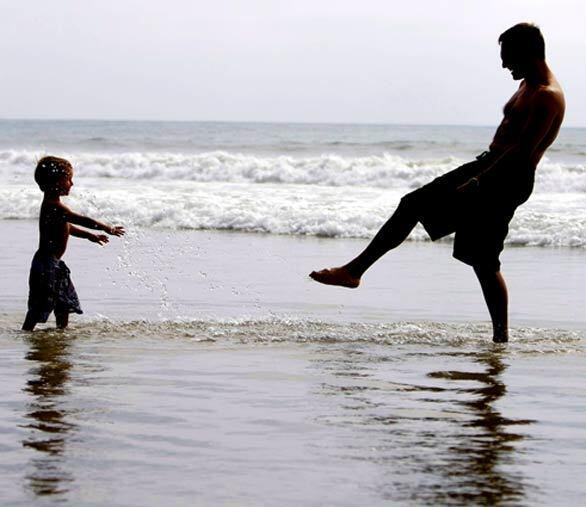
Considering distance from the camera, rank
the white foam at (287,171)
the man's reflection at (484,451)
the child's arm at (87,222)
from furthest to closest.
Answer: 1. the white foam at (287,171)
2. the child's arm at (87,222)
3. the man's reflection at (484,451)

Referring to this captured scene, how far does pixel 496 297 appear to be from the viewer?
6.73 metres

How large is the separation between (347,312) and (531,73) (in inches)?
92.1

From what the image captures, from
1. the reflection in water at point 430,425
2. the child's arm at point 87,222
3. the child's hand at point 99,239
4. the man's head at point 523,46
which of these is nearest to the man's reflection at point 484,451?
the reflection in water at point 430,425

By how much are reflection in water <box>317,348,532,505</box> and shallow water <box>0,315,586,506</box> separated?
10 millimetres

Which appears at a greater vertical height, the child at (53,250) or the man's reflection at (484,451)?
the child at (53,250)

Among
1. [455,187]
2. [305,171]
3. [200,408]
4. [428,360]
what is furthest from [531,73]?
[305,171]

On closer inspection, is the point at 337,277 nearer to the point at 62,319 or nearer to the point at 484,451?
the point at 62,319

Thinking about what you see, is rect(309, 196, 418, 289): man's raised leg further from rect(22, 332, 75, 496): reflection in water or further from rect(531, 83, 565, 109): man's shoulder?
rect(22, 332, 75, 496): reflection in water

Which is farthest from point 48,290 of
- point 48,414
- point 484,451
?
point 484,451

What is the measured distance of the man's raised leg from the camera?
259 inches

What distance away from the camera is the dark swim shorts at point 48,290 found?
706cm

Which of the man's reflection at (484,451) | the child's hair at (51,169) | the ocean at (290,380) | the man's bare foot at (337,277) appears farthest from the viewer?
the child's hair at (51,169)

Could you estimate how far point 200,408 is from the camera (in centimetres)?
480

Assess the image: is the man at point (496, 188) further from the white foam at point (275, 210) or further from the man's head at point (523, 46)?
the white foam at point (275, 210)
